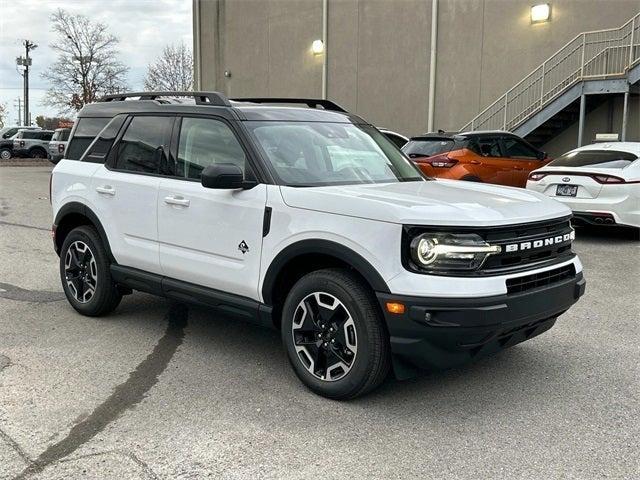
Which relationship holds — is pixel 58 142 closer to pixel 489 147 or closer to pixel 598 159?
pixel 489 147

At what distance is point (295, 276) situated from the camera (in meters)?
4.20

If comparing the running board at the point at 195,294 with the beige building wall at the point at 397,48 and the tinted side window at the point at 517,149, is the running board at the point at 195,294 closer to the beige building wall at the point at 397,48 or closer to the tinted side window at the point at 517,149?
the tinted side window at the point at 517,149

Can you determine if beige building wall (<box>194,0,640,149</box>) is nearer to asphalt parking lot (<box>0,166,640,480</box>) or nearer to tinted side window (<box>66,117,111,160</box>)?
asphalt parking lot (<box>0,166,640,480</box>)

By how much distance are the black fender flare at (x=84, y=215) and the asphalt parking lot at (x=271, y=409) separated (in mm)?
704

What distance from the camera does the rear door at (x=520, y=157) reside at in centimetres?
1224


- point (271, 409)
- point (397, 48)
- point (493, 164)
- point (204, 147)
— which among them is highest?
point (397, 48)

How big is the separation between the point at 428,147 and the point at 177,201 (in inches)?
297

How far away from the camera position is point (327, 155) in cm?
461

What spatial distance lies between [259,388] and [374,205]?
141 cm

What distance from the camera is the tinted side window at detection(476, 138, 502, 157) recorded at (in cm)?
1170

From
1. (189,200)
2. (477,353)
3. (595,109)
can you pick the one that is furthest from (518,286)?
(595,109)

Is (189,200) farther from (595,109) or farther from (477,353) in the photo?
(595,109)

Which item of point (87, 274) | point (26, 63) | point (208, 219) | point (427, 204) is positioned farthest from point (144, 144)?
point (26, 63)

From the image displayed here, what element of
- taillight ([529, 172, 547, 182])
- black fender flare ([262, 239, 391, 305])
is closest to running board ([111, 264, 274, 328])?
black fender flare ([262, 239, 391, 305])
